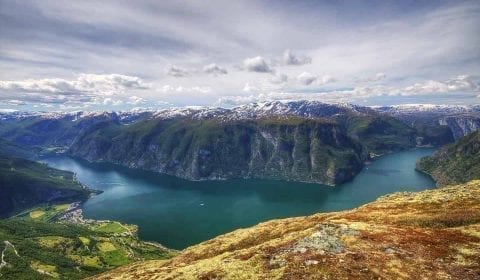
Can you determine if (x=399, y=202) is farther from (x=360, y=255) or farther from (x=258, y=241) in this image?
(x=360, y=255)

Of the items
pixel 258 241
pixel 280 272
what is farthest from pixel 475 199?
pixel 280 272

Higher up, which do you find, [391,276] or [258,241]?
[391,276]

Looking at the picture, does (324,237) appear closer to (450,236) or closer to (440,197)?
(450,236)

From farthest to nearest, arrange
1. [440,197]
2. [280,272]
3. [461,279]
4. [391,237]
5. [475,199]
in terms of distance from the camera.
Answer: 1. [440,197]
2. [475,199]
3. [391,237]
4. [280,272]
5. [461,279]

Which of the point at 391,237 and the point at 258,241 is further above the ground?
the point at 391,237

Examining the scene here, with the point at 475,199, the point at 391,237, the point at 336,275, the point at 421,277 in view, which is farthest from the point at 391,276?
the point at 475,199

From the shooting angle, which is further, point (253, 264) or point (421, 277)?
point (253, 264)

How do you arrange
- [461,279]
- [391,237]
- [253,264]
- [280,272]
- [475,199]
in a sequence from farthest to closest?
1. [475,199]
2. [391,237]
3. [253,264]
4. [280,272]
5. [461,279]

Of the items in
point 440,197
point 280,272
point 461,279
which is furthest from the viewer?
point 440,197

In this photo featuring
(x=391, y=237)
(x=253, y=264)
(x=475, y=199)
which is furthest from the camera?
(x=475, y=199)
